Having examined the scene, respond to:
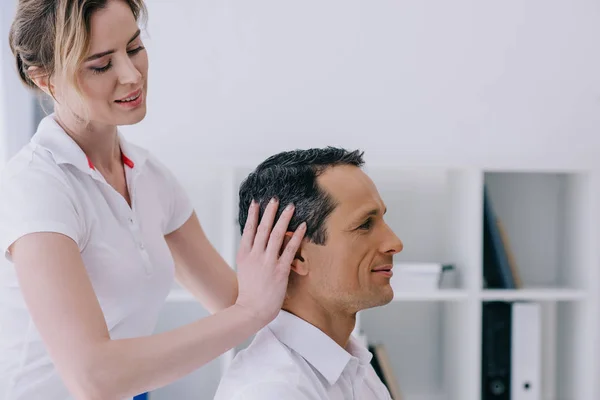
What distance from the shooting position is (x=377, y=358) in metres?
2.58

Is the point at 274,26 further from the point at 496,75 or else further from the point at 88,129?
the point at 88,129

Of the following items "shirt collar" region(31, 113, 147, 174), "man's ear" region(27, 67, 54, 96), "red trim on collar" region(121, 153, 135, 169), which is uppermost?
"man's ear" region(27, 67, 54, 96)

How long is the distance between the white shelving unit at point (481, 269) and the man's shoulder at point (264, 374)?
4.00ft

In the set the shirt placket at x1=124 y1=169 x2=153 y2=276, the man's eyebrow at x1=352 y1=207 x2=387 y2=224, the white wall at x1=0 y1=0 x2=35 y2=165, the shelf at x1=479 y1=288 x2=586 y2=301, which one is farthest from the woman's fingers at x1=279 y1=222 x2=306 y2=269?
the white wall at x1=0 y1=0 x2=35 y2=165

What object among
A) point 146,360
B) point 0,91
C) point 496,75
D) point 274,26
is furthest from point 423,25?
point 146,360

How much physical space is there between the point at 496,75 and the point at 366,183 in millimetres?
1580

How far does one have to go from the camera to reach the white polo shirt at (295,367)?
3.98 feet

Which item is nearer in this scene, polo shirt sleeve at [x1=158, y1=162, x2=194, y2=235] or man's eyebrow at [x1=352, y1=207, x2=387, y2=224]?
man's eyebrow at [x1=352, y1=207, x2=387, y2=224]

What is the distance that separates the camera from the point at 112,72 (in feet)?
4.27

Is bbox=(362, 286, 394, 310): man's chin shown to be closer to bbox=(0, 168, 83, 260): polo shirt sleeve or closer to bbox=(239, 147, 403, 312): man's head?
bbox=(239, 147, 403, 312): man's head

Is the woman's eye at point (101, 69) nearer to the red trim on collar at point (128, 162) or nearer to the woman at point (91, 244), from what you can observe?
the woman at point (91, 244)

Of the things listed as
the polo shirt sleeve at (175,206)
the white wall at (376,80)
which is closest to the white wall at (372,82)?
the white wall at (376,80)

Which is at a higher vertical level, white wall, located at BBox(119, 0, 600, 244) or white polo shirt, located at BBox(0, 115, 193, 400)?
white wall, located at BBox(119, 0, 600, 244)

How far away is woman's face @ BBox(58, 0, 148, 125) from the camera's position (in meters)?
1.28
